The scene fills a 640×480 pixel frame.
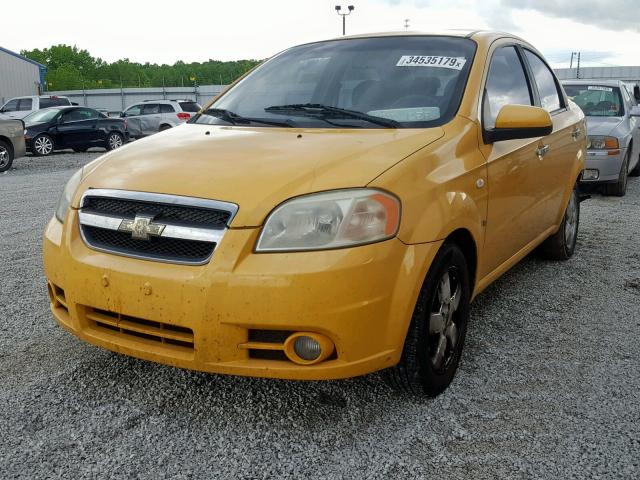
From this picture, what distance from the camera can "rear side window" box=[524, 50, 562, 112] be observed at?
4336 millimetres

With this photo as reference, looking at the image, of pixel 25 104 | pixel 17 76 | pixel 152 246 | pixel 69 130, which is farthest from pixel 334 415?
pixel 17 76

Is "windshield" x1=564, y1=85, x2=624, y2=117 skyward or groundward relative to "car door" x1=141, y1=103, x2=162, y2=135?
skyward

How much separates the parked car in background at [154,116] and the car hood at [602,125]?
14.3m

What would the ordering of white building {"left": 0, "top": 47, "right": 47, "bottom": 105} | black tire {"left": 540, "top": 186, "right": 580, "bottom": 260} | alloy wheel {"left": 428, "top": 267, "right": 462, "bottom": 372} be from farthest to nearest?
1. white building {"left": 0, "top": 47, "right": 47, "bottom": 105}
2. black tire {"left": 540, "top": 186, "right": 580, "bottom": 260}
3. alloy wheel {"left": 428, "top": 267, "right": 462, "bottom": 372}

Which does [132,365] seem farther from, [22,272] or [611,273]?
[611,273]

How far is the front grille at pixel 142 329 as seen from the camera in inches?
95.3

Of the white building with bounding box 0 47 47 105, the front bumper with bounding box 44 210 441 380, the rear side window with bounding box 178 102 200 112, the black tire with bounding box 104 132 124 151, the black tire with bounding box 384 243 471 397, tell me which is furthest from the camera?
the white building with bounding box 0 47 47 105

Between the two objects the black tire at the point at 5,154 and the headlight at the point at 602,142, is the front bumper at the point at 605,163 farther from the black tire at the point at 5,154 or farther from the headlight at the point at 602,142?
the black tire at the point at 5,154

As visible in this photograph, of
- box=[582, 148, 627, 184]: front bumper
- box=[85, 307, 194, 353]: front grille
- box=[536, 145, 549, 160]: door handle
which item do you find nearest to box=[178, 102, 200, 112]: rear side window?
box=[582, 148, 627, 184]: front bumper

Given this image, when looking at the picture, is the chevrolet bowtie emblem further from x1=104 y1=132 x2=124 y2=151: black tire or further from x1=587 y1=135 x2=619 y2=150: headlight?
x1=104 y1=132 x2=124 y2=151: black tire

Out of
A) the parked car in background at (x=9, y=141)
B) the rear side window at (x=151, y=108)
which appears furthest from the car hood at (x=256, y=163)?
the rear side window at (x=151, y=108)

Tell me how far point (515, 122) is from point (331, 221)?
4.20ft

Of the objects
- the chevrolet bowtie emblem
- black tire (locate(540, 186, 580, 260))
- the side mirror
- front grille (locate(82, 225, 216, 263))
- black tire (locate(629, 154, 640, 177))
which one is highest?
the side mirror

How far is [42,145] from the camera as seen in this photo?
16.9 meters
